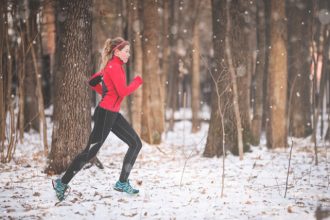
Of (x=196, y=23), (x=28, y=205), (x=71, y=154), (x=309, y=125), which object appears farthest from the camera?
(x=196, y=23)

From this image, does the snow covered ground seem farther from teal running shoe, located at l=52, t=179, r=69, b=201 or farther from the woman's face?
the woman's face

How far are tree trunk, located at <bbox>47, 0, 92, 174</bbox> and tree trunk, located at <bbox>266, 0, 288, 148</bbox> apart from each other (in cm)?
500

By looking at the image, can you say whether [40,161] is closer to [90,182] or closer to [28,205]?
[90,182]

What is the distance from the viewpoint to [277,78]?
10.0m

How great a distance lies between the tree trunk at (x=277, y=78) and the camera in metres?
9.92

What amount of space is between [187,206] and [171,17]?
40.6 feet

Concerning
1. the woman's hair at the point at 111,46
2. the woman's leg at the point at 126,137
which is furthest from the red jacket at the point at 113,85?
the woman's leg at the point at 126,137

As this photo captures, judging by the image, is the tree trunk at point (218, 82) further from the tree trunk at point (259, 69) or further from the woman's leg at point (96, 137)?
the woman's leg at point (96, 137)

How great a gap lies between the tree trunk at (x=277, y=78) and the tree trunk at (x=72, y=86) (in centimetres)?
500

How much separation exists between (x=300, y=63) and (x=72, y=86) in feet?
26.3

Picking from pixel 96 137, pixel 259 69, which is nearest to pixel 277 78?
pixel 259 69

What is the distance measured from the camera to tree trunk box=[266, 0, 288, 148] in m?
9.92

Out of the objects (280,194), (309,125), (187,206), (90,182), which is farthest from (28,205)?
(309,125)

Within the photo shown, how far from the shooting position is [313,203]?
5113mm
